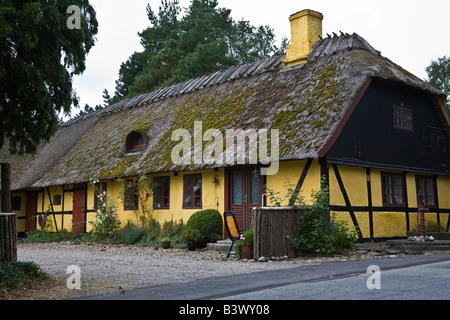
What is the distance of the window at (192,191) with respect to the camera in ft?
50.2

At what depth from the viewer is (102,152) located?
64.8 feet

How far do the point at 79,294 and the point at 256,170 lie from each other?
27.4ft

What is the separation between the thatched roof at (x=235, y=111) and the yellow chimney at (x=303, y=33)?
348 millimetres

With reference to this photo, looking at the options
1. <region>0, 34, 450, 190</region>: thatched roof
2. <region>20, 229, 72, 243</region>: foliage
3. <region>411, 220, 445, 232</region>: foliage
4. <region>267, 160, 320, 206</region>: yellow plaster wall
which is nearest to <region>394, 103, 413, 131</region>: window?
<region>0, 34, 450, 190</region>: thatched roof

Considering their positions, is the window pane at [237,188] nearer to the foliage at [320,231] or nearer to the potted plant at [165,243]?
the potted plant at [165,243]

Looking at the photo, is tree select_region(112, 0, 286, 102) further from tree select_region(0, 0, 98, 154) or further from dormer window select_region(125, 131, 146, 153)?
tree select_region(0, 0, 98, 154)

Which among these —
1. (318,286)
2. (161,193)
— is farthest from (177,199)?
(318,286)

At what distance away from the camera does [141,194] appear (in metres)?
17.0

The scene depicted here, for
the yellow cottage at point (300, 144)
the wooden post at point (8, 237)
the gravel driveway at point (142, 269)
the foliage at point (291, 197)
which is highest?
the yellow cottage at point (300, 144)

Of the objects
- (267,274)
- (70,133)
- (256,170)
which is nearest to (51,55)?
(267,274)

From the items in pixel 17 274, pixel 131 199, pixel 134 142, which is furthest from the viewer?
pixel 134 142

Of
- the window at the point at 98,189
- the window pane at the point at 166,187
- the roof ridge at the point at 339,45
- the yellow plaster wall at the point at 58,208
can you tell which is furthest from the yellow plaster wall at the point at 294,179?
the yellow plaster wall at the point at 58,208

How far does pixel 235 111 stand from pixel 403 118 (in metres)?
5.35

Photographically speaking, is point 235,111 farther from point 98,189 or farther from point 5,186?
point 5,186
